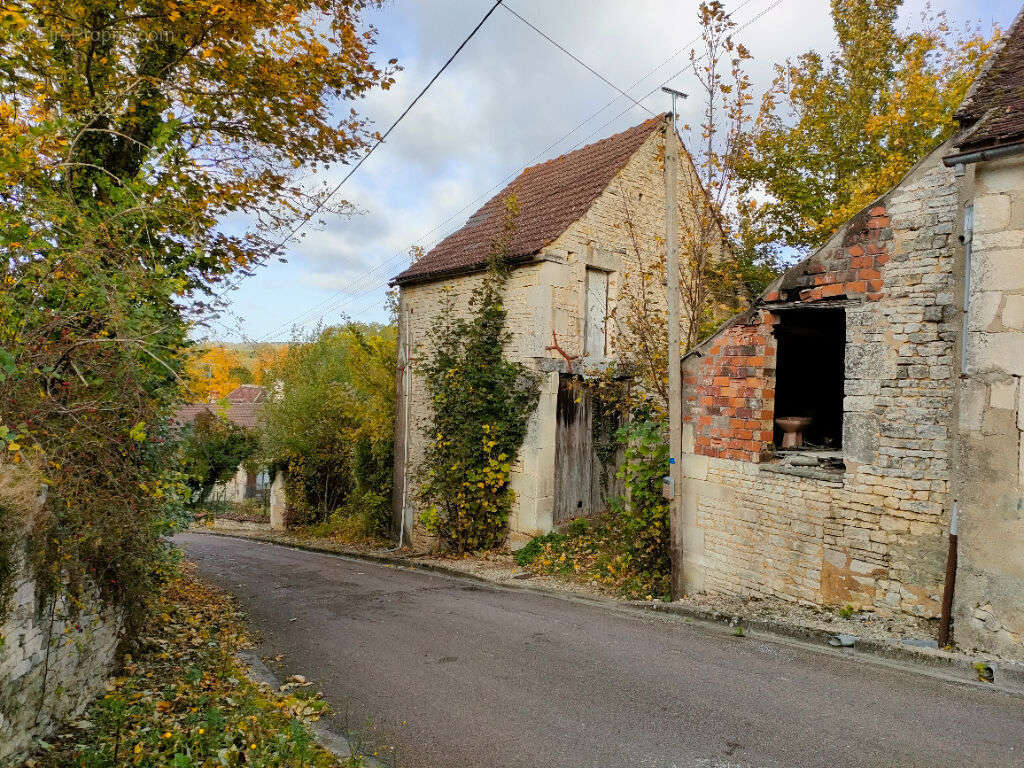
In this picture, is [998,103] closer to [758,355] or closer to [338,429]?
[758,355]

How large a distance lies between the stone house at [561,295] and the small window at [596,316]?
0.02 m

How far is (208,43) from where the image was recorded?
22.0 ft

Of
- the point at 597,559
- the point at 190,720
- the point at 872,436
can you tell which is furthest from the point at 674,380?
the point at 190,720

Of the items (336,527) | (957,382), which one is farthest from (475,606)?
(336,527)

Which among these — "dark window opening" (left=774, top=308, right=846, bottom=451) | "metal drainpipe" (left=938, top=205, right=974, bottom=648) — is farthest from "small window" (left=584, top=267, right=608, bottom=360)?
"metal drainpipe" (left=938, top=205, right=974, bottom=648)

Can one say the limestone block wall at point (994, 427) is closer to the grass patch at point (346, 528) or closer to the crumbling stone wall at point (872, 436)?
the crumbling stone wall at point (872, 436)

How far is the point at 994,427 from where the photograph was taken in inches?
184

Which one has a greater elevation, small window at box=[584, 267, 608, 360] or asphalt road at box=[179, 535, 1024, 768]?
small window at box=[584, 267, 608, 360]

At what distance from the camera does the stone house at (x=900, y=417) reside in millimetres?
4664

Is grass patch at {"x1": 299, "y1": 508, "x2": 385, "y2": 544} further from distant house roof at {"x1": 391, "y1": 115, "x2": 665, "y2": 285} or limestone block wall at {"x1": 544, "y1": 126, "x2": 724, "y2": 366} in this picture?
limestone block wall at {"x1": 544, "y1": 126, "x2": 724, "y2": 366}

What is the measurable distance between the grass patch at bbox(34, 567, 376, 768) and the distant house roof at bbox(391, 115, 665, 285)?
25.4 feet

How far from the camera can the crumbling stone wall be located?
5.24 m

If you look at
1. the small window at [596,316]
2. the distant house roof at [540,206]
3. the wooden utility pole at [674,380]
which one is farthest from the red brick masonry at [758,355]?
the distant house roof at [540,206]

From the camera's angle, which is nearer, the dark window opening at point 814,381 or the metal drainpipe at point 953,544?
the metal drainpipe at point 953,544
